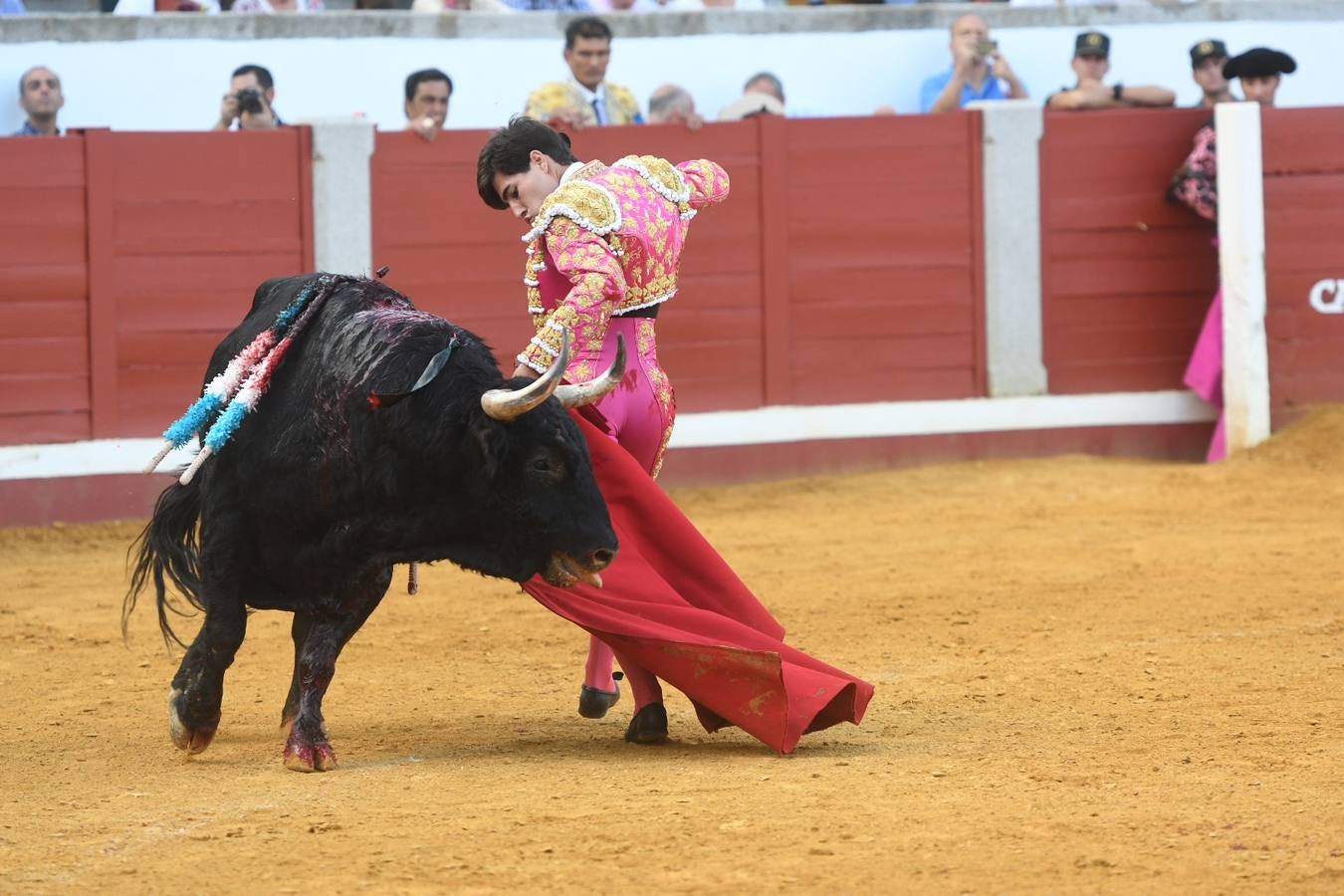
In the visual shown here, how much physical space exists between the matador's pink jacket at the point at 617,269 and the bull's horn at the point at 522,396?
0.20 metres

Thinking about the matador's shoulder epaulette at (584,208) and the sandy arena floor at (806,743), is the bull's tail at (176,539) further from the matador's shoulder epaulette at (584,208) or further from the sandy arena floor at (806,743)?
the matador's shoulder epaulette at (584,208)

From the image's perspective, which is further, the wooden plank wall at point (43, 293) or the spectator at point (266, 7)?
the spectator at point (266, 7)

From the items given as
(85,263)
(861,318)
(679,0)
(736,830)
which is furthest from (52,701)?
(679,0)

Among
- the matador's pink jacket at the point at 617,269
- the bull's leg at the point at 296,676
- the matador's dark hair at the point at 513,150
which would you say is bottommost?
the bull's leg at the point at 296,676

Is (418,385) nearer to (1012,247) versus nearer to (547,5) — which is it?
(1012,247)

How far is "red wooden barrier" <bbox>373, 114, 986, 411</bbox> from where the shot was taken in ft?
24.8

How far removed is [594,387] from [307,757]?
824 mm

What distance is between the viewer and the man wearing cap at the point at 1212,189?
318 inches

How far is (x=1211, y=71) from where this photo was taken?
843cm

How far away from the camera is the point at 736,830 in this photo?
286 centimetres

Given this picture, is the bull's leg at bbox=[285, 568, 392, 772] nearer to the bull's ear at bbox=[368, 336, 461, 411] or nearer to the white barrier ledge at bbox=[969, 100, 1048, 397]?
the bull's ear at bbox=[368, 336, 461, 411]

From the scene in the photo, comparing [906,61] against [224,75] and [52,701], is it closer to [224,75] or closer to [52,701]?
[224,75]

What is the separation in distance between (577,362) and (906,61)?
5615 millimetres

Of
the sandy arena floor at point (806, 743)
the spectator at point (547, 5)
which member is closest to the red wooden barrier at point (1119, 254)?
the sandy arena floor at point (806, 743)
